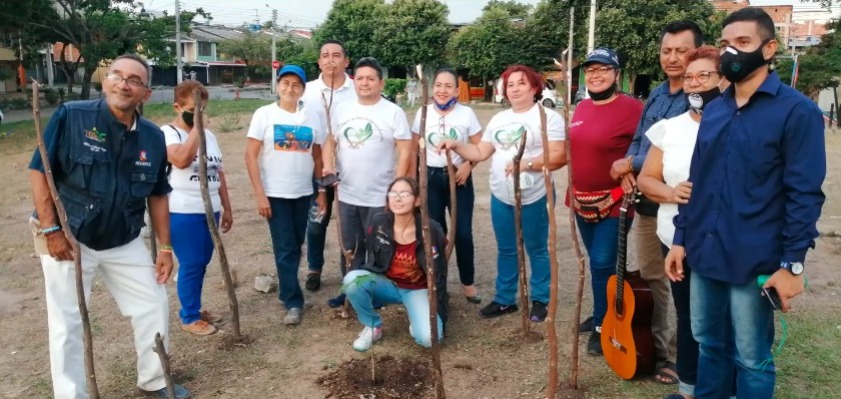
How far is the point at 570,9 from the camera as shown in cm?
3306

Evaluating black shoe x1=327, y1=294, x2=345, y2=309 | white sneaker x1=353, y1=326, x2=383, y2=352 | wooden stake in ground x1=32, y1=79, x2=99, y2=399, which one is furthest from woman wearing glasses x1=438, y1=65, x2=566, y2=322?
wooden stake in ground x1=32, y1=79, x2=99, y2=399

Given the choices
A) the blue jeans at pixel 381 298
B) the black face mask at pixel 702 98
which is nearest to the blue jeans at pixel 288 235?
the blue jeans at pixel 381 298

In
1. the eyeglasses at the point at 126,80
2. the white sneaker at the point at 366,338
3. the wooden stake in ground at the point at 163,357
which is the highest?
the eyeglasses at the point at 126,80

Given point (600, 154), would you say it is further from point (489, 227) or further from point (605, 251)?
point (489, 227)

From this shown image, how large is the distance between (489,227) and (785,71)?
79.5 feet

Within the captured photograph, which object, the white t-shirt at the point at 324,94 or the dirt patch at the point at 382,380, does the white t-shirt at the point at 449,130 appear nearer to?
the white t-shirt at the point at 324,94

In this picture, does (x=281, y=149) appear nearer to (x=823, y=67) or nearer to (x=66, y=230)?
(x=66, y=230)

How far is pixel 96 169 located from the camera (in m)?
3.18

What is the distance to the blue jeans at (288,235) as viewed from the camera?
14.7ft

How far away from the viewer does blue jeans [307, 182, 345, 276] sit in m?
5.08

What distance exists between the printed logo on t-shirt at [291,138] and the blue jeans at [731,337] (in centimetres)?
268

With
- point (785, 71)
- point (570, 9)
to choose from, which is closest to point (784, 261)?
point (785, 71)

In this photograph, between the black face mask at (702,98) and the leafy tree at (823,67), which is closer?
the black face mask at (702,98)

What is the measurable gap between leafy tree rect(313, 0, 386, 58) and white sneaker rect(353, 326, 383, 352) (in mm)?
36109
